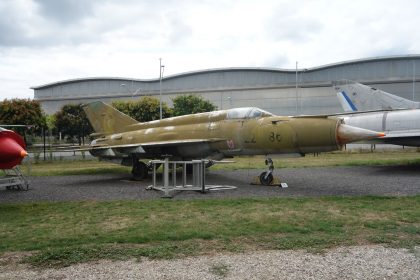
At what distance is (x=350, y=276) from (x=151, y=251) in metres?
2.49

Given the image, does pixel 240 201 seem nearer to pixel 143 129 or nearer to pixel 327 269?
pixel 327 269

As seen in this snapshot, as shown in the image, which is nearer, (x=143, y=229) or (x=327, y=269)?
(x=327, y=269)

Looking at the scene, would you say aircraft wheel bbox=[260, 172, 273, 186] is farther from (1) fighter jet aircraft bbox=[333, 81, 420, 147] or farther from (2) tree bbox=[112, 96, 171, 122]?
(2) tree bbox=[112, 96, 171, 122]

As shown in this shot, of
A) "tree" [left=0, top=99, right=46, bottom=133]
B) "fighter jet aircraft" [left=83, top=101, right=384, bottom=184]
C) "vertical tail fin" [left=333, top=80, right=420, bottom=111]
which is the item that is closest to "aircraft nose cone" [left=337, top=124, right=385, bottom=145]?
"fighter jet aircraft" [left=83, top=101, right=384, bottom=184]

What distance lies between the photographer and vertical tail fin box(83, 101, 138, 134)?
1642 centimetres

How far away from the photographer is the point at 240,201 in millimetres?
8859

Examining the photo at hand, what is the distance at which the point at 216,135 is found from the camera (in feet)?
42.2

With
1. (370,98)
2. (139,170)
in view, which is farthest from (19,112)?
(370,98)

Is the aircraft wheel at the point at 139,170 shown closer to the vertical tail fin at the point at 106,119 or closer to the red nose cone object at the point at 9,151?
the vertical tail fin at the point at 106,119

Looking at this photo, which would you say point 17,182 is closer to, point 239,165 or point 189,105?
point 239,165

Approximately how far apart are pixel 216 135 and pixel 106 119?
19.8 feet

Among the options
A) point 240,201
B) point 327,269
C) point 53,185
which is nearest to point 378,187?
point 240,201

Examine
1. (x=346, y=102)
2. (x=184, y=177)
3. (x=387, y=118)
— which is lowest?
(x=184, y=177)

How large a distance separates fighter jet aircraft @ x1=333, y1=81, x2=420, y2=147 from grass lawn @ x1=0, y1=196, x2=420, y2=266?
7097 millimetres
